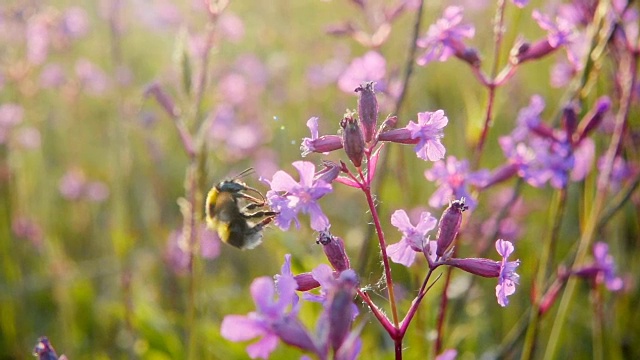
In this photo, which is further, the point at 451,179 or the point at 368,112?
the point at 451,179

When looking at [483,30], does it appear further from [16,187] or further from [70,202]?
A: [16,187]

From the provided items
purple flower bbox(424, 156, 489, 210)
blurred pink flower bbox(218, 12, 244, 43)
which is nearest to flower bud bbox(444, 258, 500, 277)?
purple flower bbox(424, 156, 489, 210)

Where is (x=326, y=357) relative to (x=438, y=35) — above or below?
below

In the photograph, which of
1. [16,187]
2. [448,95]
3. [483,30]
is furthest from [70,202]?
[483,30]

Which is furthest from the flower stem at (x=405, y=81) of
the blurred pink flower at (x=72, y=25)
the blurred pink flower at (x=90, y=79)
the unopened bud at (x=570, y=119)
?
the blurred pink flower at (x=90, y=79)

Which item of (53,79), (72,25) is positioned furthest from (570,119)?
(53,79)

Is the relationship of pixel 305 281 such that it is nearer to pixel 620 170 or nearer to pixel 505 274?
pixel 505 274
